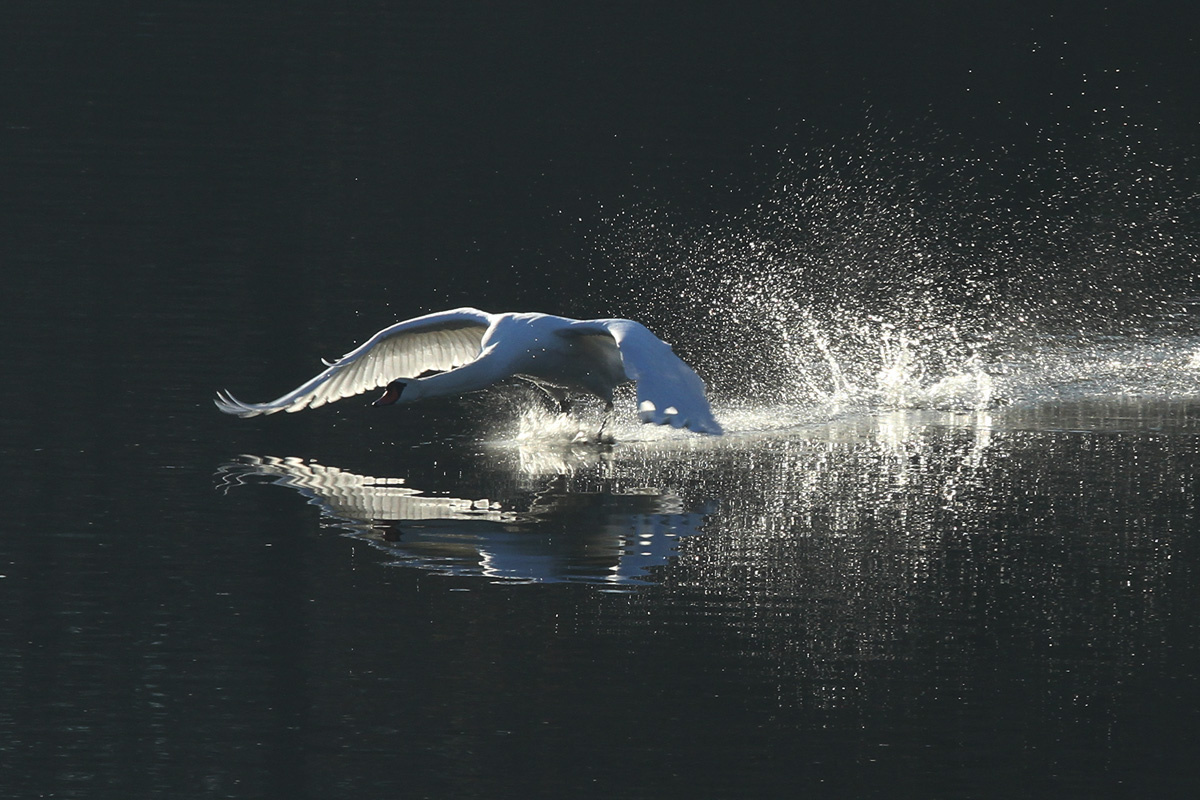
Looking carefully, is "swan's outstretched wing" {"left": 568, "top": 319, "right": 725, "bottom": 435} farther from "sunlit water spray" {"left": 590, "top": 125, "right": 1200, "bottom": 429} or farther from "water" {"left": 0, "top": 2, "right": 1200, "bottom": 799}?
"sunlit water spray" {"left": 590, "top": 125, "right": 1200, "bottom": 429}

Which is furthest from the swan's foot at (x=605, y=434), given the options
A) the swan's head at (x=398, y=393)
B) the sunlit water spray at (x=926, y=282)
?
the swan's head at (x=398, y=393)

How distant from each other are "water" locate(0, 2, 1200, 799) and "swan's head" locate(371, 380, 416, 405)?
45cm

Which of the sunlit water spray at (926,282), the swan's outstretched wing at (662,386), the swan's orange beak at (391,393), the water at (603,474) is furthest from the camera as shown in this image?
the sunlit water spray at (926,282)

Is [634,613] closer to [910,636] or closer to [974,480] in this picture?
[910,636]

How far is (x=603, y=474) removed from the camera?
13727 millimetres

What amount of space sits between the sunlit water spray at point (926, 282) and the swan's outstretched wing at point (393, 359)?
219 centimetres

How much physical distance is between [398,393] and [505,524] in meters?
2.31

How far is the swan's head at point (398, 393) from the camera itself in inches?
550

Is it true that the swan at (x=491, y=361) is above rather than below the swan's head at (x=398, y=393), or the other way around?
above

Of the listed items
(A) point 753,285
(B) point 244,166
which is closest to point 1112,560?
(A) point 753,285

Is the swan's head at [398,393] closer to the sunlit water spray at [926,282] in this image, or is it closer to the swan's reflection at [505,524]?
the swan's reflection at [505,524]

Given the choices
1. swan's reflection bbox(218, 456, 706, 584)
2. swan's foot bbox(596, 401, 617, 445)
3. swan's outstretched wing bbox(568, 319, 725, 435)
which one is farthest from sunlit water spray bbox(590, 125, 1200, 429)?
swan's reflection bbox(218, 456, 706, 584)

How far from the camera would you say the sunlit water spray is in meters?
17.0

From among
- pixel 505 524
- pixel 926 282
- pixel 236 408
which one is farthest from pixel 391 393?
pixel 926 282
